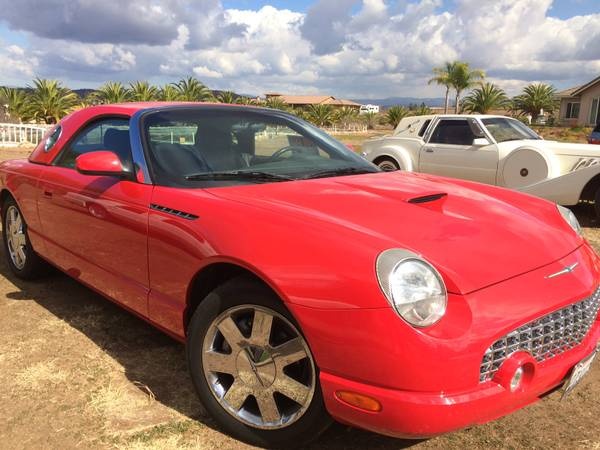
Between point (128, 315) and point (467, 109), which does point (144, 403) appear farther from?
point (467, 109)

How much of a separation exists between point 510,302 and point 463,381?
352mm

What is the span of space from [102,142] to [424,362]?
2.68m

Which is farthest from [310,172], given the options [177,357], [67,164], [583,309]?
[67,164]

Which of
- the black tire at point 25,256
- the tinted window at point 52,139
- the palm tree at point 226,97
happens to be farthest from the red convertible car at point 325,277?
the palm tree at point 226,97

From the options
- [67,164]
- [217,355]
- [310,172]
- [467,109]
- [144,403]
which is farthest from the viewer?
[467,109]

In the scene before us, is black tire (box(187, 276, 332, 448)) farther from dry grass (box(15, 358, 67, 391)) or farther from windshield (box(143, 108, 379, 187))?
dry grass (box(15, 358, 67, 391))

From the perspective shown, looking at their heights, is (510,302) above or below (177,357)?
above

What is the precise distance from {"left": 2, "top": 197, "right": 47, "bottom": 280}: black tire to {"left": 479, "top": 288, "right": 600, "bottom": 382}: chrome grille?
145 inches

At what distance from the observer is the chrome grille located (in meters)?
1.88

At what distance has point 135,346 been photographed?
3307mm

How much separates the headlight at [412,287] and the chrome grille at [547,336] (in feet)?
0.80

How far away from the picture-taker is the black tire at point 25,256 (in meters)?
4.31

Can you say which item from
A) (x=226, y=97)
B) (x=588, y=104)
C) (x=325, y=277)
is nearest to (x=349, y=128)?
(x=226, y=97)

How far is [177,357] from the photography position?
125 inches
